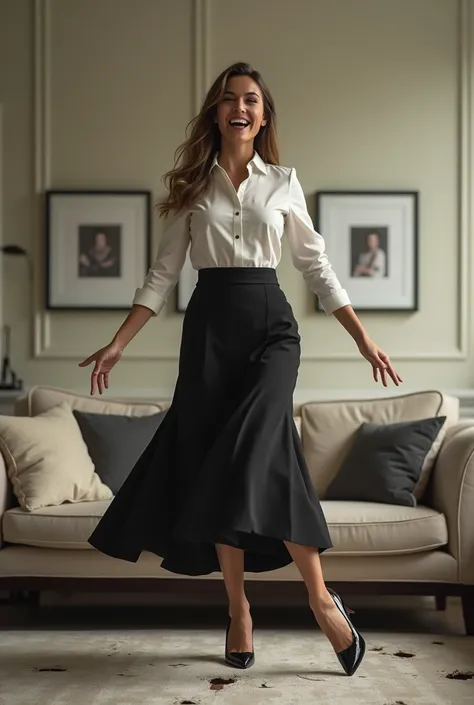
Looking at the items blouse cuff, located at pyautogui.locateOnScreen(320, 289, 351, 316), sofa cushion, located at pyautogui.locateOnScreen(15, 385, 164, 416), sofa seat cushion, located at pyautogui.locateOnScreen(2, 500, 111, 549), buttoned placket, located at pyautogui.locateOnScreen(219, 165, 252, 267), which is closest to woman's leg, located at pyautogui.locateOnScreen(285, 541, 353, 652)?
blouse cuff, located at pyautogui.locateOnScreen(320, 289, 351, 316)

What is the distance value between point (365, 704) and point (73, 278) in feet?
9.57

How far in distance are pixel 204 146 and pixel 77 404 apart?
60.7 inches

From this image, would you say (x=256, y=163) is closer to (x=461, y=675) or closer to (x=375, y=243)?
(x=461, y=675)

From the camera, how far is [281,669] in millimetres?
2699

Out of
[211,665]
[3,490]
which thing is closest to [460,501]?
[211,665]

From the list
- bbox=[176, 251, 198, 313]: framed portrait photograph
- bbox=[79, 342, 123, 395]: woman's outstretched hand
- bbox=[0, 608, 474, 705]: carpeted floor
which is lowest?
bbox=[0, 608, 474, 705]: carpeted floor

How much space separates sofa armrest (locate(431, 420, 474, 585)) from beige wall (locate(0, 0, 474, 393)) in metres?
1.42

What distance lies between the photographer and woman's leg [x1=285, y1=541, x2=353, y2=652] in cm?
249

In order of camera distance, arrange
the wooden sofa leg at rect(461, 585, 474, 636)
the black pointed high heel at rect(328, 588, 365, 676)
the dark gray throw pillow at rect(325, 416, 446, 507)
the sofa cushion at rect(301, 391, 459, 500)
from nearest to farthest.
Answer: the black pointed high heel at rect(328, 588, 365, 676), the wooden sofa leg at rect(461, 585, 474, 636), the dark gray throw pillow at rect(325, 416, 446, 507), the sofa cushion at rect(301, 391, 459, 500)

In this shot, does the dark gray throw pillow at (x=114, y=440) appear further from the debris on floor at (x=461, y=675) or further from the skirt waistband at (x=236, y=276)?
the debris on floor at (x=461, y=675)

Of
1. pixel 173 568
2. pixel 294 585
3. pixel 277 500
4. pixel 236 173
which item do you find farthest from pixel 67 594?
pixel 236 173

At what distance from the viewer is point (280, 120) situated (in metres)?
4.81

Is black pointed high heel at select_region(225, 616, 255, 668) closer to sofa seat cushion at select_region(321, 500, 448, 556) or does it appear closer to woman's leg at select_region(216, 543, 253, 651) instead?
woman's leg at select_region(216, 543, 253, 651)

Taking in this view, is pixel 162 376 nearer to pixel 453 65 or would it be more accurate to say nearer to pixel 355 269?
pixel 355 269
